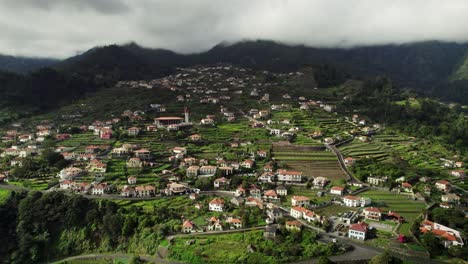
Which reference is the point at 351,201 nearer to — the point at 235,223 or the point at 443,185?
the point at 443,185

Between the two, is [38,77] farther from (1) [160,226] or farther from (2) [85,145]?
(1) [160,226]

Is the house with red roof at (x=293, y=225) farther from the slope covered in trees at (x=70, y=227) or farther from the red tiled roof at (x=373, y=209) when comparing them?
the slope covered in trees at (x=70, y=227)

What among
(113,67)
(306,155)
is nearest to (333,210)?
(306,155)

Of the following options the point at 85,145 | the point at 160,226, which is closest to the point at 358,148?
the point at 160,226

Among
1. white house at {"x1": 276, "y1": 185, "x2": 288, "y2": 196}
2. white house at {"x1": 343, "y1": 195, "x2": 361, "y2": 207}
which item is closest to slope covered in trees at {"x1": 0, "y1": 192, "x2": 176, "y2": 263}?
white house at {"x1": 276, "y1": 185, "x2": 288, "y2": 196}

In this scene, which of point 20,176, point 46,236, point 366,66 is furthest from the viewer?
point 366,66

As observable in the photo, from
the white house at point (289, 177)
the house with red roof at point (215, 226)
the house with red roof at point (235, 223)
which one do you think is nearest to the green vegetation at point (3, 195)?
the house with red roof at point (215, 226)

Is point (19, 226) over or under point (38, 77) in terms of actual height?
under
